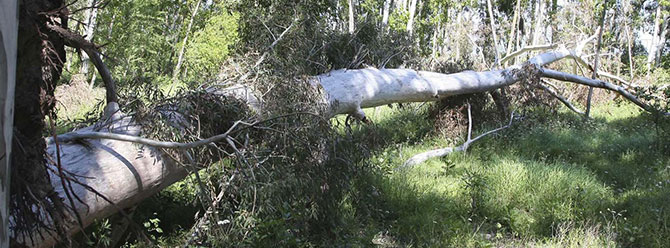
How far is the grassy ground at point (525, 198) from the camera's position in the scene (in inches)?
202

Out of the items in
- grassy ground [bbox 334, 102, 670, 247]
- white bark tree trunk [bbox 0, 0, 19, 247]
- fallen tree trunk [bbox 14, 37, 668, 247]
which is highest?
white bark tree trunk [bbox 0, 0, 19, 247]

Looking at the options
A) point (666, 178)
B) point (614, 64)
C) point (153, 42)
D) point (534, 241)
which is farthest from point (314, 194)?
point (153, 42)

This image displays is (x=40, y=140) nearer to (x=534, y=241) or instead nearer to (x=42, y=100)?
(x=42, y=100)

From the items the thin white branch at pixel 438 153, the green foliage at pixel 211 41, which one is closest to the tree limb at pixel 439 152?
the thin white branch at pixel 438 153

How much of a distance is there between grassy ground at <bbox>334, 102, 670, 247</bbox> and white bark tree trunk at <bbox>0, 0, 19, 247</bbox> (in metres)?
3.90

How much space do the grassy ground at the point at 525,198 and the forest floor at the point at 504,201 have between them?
0.01m

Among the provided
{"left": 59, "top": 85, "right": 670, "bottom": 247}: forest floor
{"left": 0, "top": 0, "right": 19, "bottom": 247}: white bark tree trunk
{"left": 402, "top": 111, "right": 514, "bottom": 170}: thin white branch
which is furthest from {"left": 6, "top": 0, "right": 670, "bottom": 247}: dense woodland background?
{"left": 0, "top": 0, "right": 19, "bottom": 247}: white bark tree trunk

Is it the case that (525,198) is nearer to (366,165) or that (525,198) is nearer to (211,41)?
(366,165)

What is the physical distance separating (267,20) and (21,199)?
576 cm

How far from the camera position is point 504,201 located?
19.3ft

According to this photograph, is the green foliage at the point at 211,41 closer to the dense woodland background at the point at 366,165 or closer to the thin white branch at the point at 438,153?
the dense woodland background at the point at 366,165

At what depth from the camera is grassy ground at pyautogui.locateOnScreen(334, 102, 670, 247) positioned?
5121 millimetres

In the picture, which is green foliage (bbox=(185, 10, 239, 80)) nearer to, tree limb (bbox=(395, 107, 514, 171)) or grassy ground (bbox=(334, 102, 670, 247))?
tree limb (bbox=(395, 107, 514, 171))

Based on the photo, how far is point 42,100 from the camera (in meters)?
2.48
